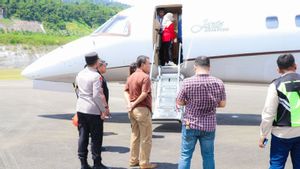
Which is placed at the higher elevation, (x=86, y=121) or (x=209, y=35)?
(x=209, y=35)

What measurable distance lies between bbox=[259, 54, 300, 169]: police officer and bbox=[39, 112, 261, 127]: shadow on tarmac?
596 cm

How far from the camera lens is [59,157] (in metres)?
8.22

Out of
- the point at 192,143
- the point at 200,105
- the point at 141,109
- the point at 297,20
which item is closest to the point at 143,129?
the point at 141,109

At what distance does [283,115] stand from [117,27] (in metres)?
7.95

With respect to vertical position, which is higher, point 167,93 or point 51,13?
point 51,13

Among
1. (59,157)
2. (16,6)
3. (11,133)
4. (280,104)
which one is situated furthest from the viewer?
(16,6)

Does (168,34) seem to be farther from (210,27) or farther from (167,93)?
(167,93)

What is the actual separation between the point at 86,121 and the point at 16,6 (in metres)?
148

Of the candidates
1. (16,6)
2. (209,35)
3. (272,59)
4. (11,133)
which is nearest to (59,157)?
(11,133)

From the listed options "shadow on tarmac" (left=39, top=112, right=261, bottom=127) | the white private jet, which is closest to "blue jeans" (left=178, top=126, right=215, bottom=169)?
"shadow on tarmac" (left=39, top=112, right=261, bottom=127)

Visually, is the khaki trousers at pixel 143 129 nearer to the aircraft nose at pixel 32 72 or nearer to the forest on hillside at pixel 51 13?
the aircraft nose at pixel 32 72

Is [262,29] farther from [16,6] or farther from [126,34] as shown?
[16,6]

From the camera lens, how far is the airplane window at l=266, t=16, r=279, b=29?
38.8ft

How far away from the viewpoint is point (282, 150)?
5.30 metres
